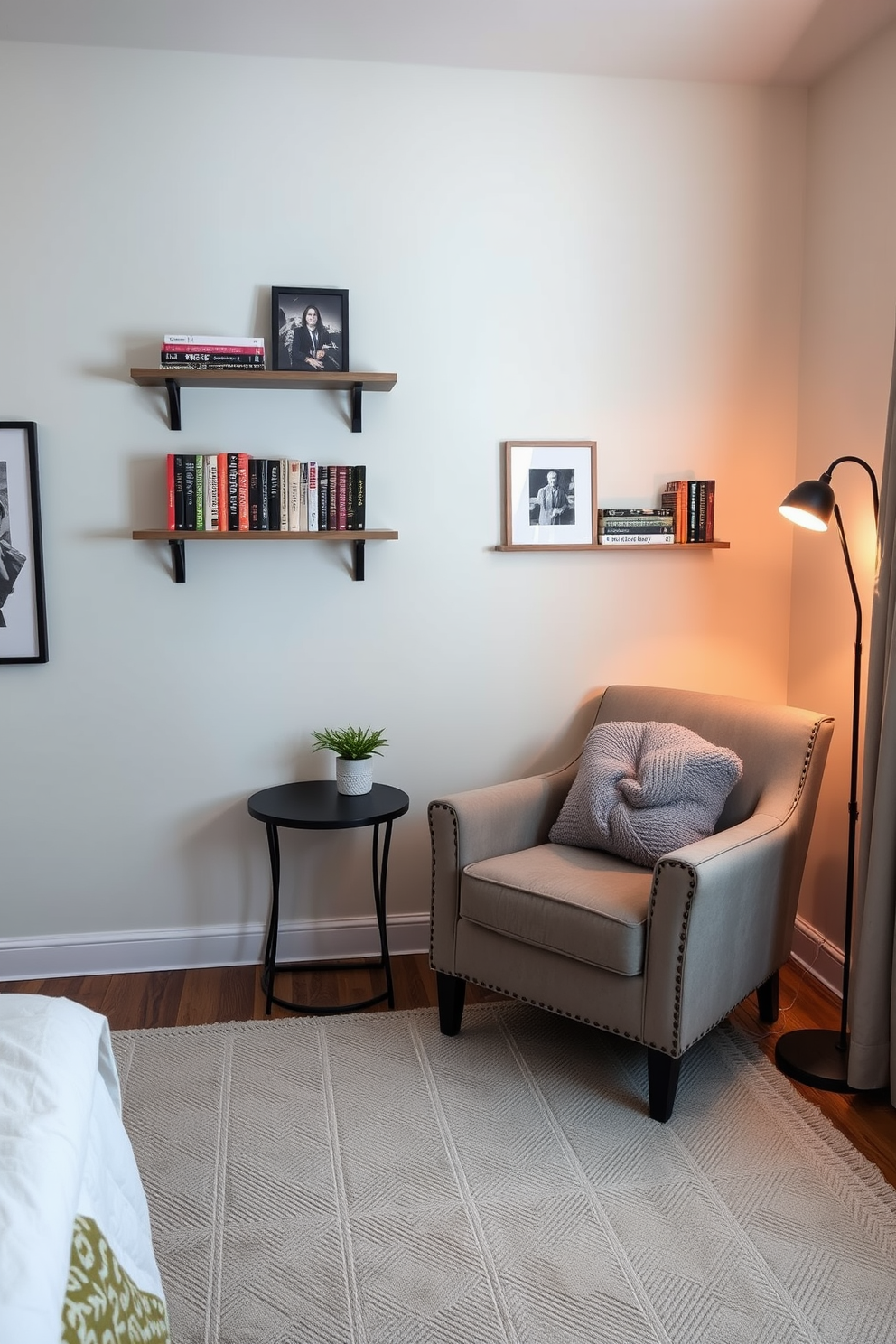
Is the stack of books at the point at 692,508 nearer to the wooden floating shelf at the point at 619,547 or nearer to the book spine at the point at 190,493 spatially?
the wooden floating shelf at the point at 619,547

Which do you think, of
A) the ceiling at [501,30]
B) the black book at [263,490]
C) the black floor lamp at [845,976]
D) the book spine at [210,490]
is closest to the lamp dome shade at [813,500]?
the black floor lamp at [845,976]

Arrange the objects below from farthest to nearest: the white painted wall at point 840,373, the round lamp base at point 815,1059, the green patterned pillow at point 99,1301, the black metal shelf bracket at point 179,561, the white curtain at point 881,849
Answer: the black metal shelf bracket at point 179,561
the white painted wall at point 840,373
the round lamp base at point 815,1059
the white curtain at point 881,849
the green patterned pillow at point 99,1301

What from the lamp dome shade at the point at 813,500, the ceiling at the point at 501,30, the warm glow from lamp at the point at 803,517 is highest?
the ceiling at the point at 501,30

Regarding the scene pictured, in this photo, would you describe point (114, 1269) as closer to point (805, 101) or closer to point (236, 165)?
point (236, 165)

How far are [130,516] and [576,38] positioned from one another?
1.82 m

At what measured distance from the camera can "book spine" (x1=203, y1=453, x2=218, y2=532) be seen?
2.87 m

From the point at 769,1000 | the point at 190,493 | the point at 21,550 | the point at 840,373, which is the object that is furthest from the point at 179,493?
the point at 769,1000

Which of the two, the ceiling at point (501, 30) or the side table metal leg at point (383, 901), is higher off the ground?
the ceiling at point (501, 30)

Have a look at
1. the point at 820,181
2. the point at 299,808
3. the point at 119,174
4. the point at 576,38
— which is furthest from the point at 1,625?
the point at 820,181

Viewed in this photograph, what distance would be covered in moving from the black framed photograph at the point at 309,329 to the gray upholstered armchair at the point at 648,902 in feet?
4.36

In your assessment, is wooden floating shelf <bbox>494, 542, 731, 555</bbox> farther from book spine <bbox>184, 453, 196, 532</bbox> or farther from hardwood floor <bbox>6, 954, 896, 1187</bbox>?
hardwood floor <bbox>6, 954, 896, 1187</bbox>

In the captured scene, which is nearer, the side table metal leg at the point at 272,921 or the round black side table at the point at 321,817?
the round black side table at the point at 321,817

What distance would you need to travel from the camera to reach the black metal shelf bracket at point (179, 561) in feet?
9.71

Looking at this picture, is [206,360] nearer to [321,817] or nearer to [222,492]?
[222,492]
